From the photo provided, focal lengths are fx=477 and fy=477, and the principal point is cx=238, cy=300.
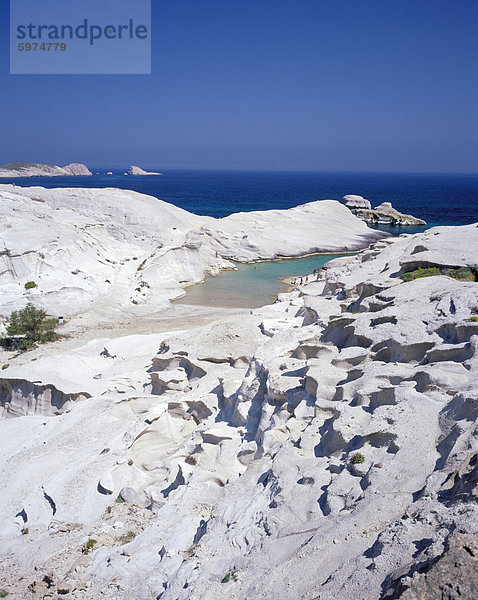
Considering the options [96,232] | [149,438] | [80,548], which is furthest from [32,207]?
[80,548]

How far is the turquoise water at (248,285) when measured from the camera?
129 feet

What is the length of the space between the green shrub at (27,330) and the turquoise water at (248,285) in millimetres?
12475

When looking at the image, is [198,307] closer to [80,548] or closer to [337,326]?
[337,326]

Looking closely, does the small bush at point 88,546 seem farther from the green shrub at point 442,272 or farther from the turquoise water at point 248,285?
the turquoise water at point 248,285

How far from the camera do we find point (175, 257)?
46.3 metres

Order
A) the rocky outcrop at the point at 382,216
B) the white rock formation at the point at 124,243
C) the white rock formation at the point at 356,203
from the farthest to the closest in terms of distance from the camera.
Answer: the white rock formation at the point at 356,203 < the rocky outcrop at the point at 382,216 < the white rock formation at the point at 124,243

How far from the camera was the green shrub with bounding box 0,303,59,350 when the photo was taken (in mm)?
27156

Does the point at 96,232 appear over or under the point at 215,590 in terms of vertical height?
over

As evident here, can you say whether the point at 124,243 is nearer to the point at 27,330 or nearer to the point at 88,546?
the point at 27,330

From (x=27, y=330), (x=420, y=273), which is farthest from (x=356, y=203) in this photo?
(x=27, y=330)

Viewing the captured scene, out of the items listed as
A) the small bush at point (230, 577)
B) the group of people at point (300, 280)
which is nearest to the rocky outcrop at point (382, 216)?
the group of people at point (300, 280)

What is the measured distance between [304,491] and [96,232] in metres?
40.3

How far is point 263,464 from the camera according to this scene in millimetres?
11859

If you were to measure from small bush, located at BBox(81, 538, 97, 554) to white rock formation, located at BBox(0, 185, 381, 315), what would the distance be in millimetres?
23017
